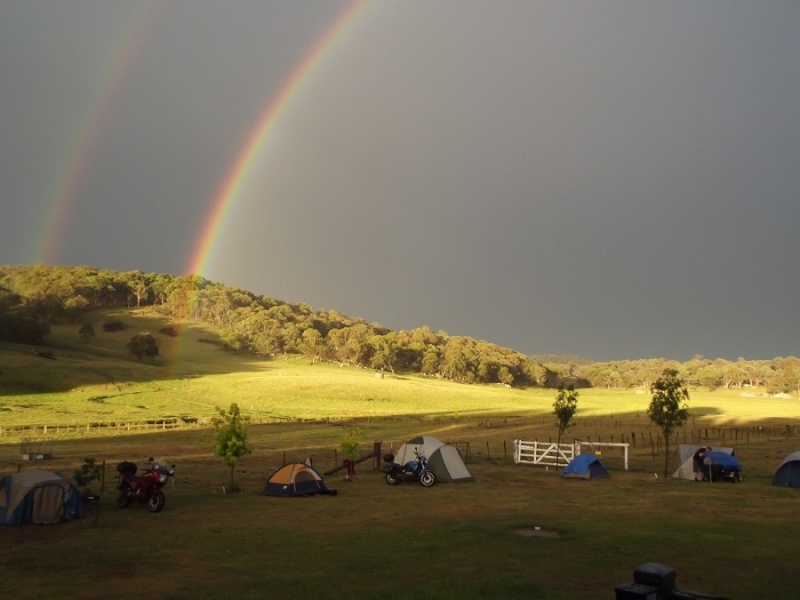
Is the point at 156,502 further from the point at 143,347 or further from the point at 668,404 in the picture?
the point at 143,347

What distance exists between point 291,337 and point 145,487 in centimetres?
14663

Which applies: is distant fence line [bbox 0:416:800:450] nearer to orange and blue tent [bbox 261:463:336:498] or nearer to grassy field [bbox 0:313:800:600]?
grassy field [bbox 0:313:800:600]

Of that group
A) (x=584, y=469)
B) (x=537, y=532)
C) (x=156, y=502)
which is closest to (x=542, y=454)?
(x=584, y=469)

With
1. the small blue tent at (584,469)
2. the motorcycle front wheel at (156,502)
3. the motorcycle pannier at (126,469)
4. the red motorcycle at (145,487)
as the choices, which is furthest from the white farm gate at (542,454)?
the motorcycle pannier at (126,469)

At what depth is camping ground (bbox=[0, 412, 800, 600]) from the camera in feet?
44.6

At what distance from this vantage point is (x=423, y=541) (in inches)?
695

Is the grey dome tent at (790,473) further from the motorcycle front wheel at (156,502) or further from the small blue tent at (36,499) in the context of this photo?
the small blue tent at (36,499)

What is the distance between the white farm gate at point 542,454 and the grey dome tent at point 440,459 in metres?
6.70

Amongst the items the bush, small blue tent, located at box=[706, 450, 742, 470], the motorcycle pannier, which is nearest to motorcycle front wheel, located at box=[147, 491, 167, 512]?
the motorcycle pannier

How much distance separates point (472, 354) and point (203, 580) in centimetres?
16288

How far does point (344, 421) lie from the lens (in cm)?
6975

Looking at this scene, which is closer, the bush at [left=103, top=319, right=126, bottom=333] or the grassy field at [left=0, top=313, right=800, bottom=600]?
the grassy field at [left=0, top=313, right=800, bottom=600]

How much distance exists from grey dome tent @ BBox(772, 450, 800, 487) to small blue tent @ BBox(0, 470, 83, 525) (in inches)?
1024

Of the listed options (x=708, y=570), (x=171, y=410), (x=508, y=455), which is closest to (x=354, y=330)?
(x=171, y=410)
